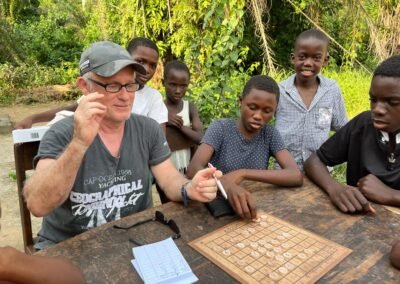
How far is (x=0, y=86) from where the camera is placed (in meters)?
9.62

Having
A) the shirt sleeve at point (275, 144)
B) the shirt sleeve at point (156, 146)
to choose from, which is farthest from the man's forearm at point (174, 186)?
the shirt sleeve at point (275, 144)

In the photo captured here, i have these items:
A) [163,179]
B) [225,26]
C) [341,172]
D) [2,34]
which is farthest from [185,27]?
[2,34]

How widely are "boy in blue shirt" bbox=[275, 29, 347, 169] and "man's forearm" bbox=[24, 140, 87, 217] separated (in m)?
1.73

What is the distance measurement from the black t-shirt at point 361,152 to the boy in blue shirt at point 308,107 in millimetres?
485

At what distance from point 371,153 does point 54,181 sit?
5.48 feet

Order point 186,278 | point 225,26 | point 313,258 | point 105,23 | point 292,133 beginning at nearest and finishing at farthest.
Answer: point 186,278 < point 313,258 < point 292,133 < point 225,26 < point 105,23

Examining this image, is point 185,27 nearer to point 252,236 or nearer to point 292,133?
point 292,133

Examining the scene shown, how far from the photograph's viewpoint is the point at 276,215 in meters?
1.76

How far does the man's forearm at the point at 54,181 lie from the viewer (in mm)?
1502

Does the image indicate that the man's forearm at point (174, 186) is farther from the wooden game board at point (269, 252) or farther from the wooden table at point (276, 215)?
the wooden game board at point (269, 252)

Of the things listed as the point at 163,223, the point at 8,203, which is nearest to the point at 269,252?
the point at 163,223

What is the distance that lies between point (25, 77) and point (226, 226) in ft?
32.7

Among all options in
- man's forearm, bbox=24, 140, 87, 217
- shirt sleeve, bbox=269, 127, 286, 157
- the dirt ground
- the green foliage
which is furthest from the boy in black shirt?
the green foliage

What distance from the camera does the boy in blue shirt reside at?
279 centimetres
